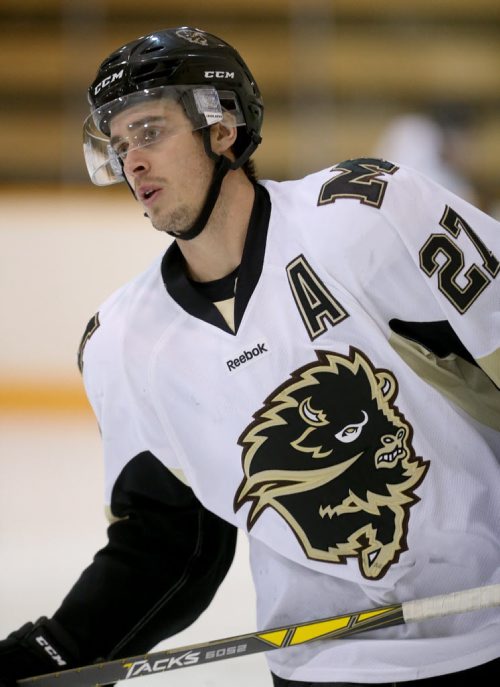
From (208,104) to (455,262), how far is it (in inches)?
21.5

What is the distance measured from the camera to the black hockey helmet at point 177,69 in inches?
75.6

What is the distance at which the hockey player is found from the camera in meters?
1.77

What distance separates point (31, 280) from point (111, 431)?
10.2ft

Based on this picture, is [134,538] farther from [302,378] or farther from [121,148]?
[121,148]

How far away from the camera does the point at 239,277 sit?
1.85 meters

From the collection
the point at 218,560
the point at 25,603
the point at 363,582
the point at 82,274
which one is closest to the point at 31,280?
the point at 82,274

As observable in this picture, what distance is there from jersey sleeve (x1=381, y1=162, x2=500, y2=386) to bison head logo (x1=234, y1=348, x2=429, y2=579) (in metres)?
0.16

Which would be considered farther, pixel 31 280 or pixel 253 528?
pixel 31 280

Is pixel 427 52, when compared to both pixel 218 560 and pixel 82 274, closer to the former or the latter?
pixel 82 274

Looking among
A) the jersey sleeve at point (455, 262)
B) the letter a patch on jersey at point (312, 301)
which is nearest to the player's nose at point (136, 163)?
the letter a patch on jersey at point (312, 301)

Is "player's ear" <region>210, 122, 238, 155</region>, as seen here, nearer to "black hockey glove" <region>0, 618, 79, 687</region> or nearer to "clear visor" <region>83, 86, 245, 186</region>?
"clear visor" <region>83, 86, 245, 186</region>

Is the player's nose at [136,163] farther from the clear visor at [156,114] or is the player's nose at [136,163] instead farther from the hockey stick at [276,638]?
the hockey stick at [276,638]

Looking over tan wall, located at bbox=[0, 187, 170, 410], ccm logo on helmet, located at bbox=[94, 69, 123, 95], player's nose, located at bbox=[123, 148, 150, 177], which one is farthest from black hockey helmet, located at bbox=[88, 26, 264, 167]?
tan wall, located at bbox=[0, 187, 170, 410]

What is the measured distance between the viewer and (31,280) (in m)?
4.97
